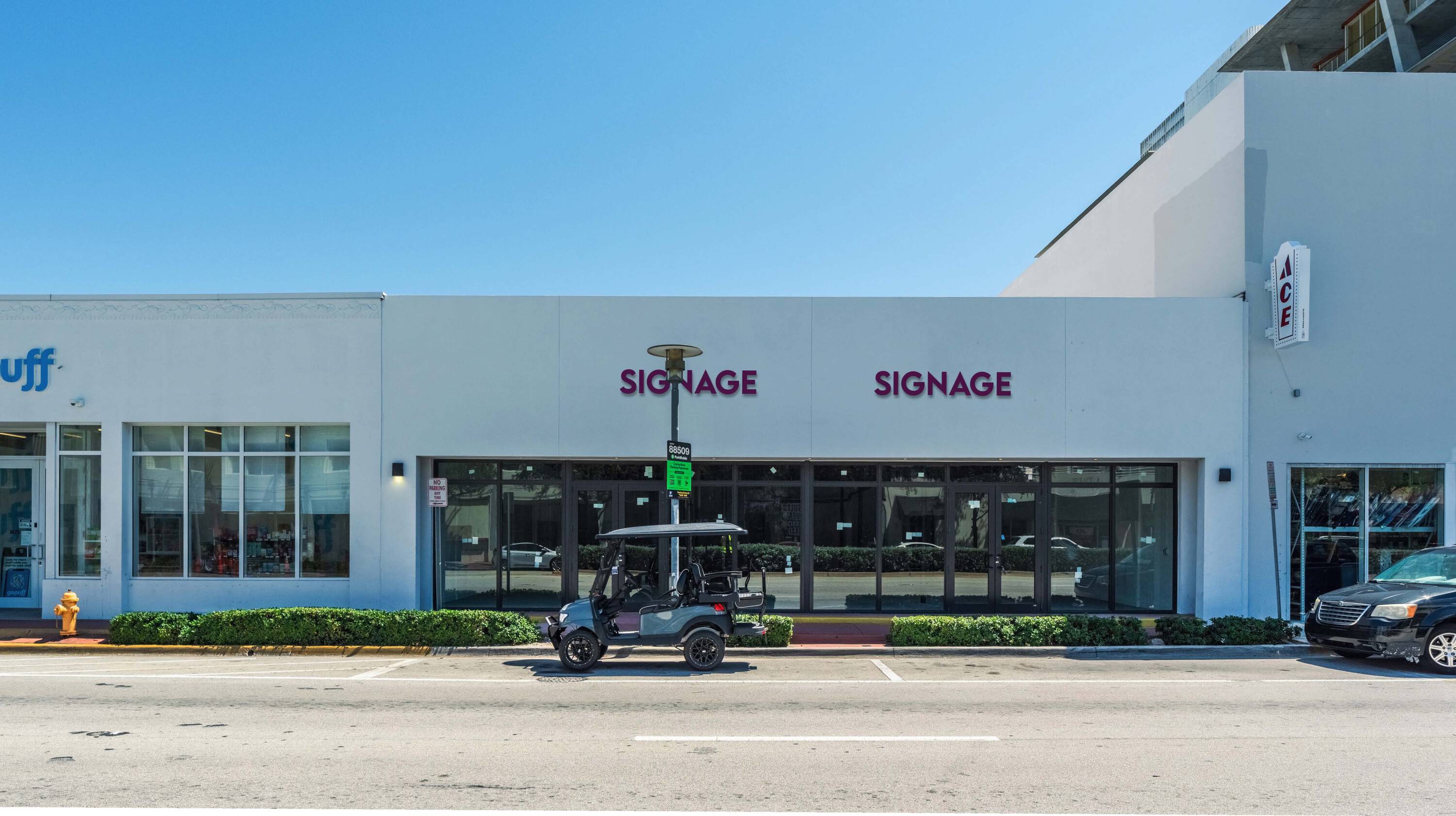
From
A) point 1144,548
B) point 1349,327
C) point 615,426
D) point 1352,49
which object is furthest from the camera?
point 1352,49

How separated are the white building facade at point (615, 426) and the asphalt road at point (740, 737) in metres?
3.51

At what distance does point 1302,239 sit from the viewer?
48.4 ft

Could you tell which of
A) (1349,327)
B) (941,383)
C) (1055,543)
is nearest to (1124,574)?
(1055,543)

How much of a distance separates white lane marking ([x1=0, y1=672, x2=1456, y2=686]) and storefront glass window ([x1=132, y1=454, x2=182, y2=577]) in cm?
440

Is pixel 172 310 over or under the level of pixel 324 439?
over

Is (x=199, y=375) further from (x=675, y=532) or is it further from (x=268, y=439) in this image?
(x=675, y=532)

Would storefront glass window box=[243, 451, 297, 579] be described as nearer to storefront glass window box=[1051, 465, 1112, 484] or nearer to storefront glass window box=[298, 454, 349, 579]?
storefront glass window box=[298, 454, 349, 579]

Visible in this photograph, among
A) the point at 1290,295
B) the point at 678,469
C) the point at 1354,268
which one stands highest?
the point at 1354,268

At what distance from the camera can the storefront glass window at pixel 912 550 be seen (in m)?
15.3

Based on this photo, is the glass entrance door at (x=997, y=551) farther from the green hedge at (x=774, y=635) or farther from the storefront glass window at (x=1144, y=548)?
the green hedge at (x=774, y=635)

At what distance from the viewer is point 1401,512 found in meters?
14.7

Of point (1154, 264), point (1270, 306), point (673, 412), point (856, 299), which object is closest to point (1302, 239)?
point (1270, 306)

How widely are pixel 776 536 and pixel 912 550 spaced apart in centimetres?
240

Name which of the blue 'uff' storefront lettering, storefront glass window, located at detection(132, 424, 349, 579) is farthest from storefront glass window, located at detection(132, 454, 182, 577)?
the blue 'uff' storefront lettering
